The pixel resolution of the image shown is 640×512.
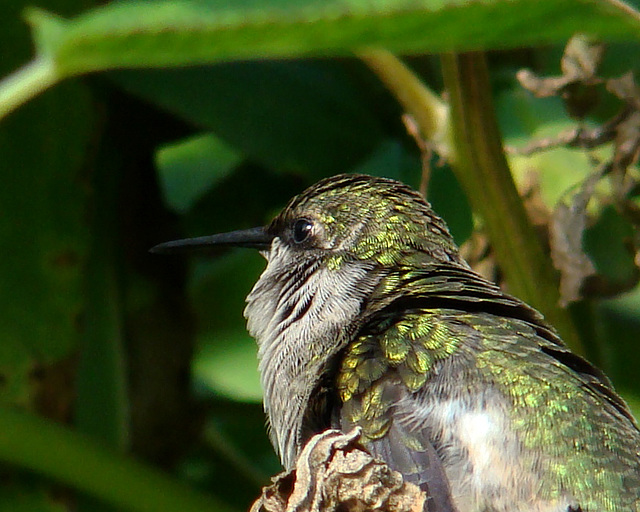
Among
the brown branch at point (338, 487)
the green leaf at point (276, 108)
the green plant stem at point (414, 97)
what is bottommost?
the brown branch at point (338, 487)

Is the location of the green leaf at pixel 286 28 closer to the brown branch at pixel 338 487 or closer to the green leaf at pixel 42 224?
the brown branch at pixel 338 487

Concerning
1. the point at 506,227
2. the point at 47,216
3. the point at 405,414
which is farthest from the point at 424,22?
the point at 47,216

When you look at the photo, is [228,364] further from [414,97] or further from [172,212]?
[414,97]

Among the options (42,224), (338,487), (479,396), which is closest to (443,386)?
(479,396)

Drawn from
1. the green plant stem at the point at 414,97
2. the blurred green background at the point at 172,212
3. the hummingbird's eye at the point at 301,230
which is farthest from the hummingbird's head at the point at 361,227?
the blurred green background at the point at 172,212

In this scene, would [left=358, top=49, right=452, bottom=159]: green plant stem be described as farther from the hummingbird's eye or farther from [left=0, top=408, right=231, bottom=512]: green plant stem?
[left=0, top=408, right=231, bottom=512]: green plant stem

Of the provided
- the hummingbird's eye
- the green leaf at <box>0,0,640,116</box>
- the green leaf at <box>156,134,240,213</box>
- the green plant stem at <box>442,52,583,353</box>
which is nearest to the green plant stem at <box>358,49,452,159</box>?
the green plant stem at <box>442,52,583,353</box>
